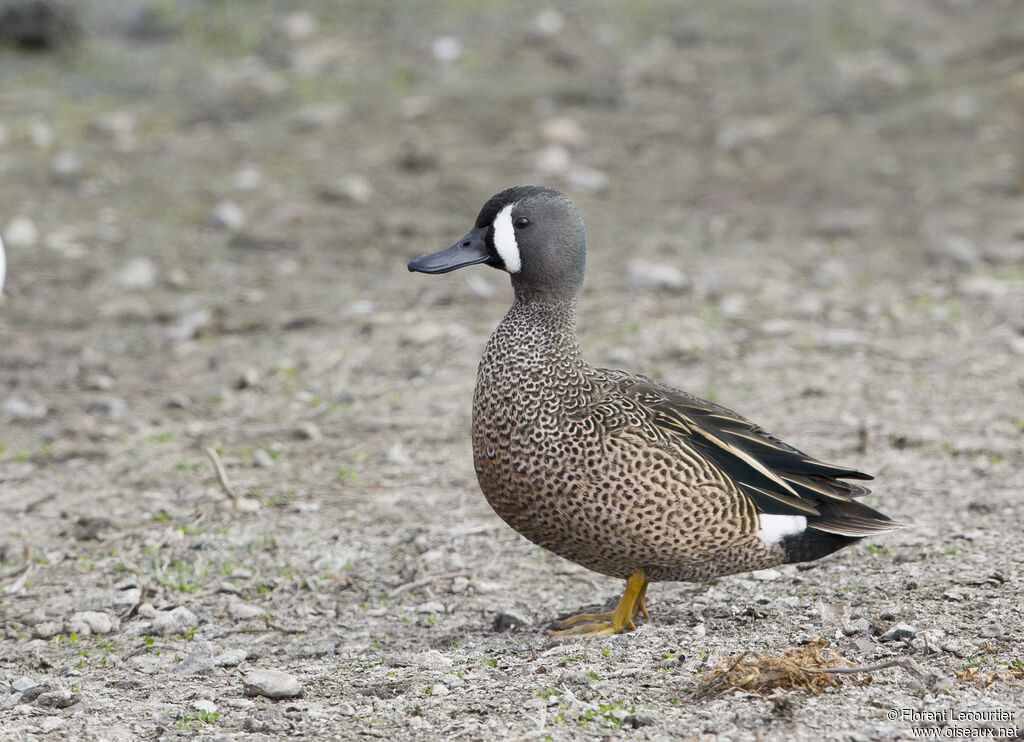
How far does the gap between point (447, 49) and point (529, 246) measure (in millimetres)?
6789

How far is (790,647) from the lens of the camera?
333cm

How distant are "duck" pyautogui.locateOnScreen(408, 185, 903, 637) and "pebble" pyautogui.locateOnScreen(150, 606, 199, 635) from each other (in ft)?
3.29

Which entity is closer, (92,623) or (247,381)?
(92,623)

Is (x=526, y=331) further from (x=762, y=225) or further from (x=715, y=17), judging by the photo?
(x=715, y=17)

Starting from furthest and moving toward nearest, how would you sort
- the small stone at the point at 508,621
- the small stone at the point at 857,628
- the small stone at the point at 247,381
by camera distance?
the small stone at the point at 247,381 < the small stone at the point at 508,621 < the small stone at the point at 857,628

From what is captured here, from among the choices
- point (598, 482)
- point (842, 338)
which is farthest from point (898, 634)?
point (842, 338)

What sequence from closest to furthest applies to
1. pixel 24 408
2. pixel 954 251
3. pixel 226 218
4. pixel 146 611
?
1. pixel 146 611
2. pixel 24 408
3. pixel 954 251
4. pixel 226 218

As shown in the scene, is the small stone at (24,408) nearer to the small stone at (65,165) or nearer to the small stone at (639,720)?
the small stone at (65,165)

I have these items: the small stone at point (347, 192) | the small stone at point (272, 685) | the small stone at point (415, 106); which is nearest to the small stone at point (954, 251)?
the small stone at point (347, 192)

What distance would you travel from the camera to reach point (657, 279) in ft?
21.9

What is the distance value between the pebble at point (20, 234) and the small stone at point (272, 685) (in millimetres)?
4700

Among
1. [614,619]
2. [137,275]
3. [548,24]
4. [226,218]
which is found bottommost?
[614,619]

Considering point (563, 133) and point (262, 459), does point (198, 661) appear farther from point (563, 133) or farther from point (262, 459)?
point (563, 133)

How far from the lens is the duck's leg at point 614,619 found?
11.8 feet
